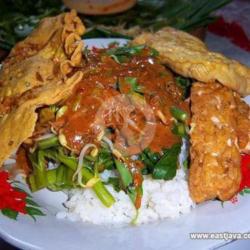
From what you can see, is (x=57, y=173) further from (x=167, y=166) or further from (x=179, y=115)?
(x=179, y=115)

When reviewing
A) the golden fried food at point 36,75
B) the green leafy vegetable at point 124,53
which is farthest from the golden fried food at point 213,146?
the golden fried food at point 36,75

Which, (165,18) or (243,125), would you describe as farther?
(165,18)

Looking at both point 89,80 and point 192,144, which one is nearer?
point 192,144

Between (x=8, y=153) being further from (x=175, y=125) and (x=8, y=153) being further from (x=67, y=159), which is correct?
(x=175, y=125)

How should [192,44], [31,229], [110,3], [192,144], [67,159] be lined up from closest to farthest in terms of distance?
[31,229] < [192,144] < [67,159] < [192,44] < [110,3]

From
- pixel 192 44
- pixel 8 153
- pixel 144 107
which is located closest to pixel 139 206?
pixel 144 107

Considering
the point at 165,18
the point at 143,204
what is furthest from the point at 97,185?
the point at 165,18

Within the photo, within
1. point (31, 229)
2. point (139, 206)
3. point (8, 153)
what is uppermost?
point (8, 153)
